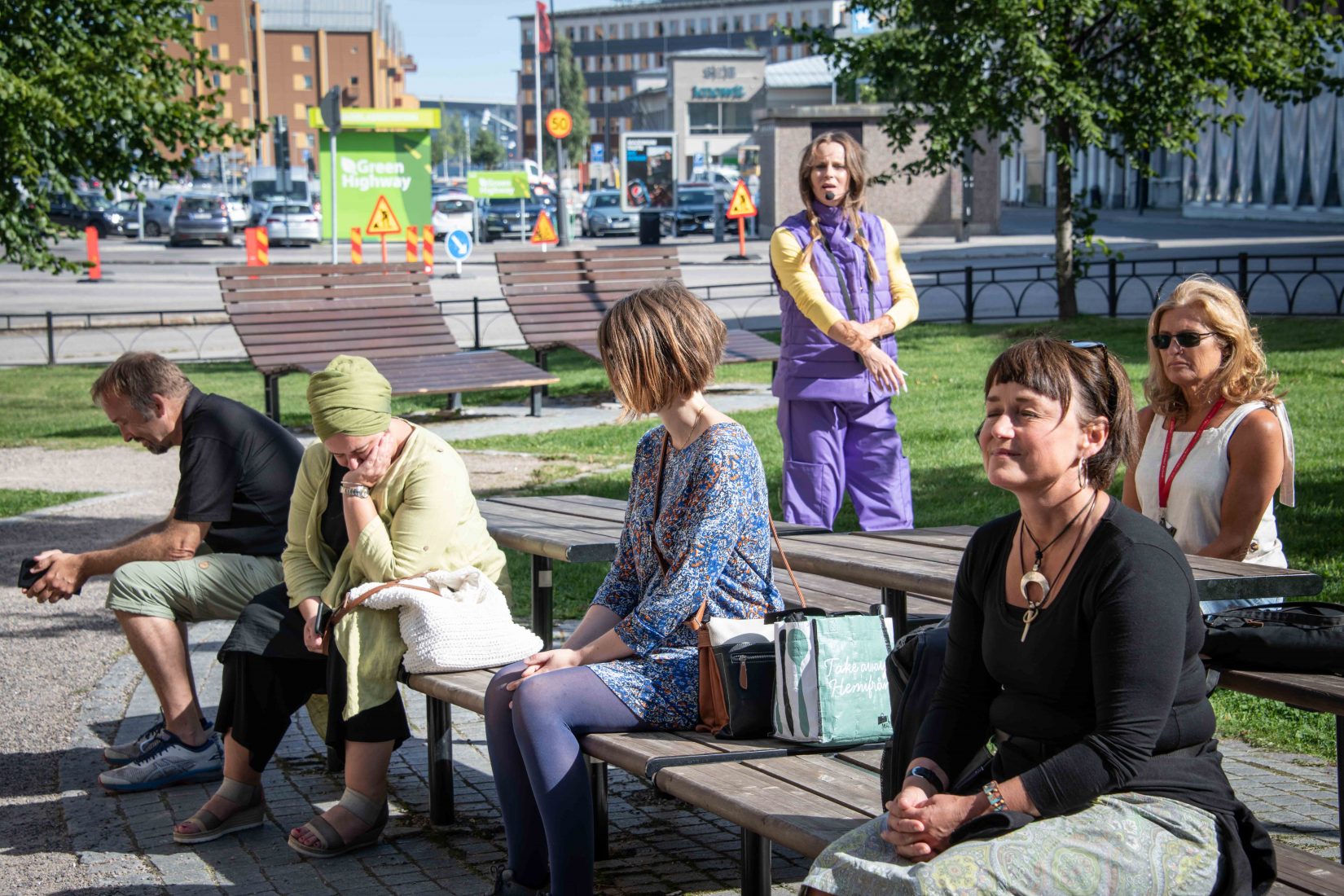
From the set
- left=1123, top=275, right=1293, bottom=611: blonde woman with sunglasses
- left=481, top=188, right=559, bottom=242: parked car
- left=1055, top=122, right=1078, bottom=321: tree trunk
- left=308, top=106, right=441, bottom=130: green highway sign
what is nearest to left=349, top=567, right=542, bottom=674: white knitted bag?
left=1123, top=275, right=1293, bottom=611: blonde woman with sunglasses

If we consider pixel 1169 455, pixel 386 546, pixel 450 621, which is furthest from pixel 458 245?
pixel 1169 455

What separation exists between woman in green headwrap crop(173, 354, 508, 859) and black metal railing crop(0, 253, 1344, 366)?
13.0 metres

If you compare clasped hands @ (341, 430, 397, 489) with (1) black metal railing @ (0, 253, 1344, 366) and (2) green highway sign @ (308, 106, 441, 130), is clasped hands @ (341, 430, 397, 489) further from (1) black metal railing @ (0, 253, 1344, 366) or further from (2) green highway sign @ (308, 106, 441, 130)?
(2) green highway sign @ (308, 106, 441, 130)

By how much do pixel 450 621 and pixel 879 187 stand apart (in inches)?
1547

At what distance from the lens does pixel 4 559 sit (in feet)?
27.3

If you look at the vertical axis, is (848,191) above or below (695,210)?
below

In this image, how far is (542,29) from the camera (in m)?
46.3

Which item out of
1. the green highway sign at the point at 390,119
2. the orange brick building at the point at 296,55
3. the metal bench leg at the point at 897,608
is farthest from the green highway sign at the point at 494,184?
the orange brick building at the point at 296,55

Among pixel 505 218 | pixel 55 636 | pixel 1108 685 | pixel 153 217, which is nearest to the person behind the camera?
pixel 1108 685

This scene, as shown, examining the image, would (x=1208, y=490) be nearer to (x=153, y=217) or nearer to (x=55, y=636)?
(x=55, y=636)

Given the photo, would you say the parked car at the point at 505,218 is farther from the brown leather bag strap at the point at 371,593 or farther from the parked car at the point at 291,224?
the brown leather bag strap at the point at 371,593

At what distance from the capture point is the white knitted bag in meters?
4.18

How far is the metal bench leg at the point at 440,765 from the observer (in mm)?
4605

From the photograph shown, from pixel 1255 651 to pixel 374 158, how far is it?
1187 inches
